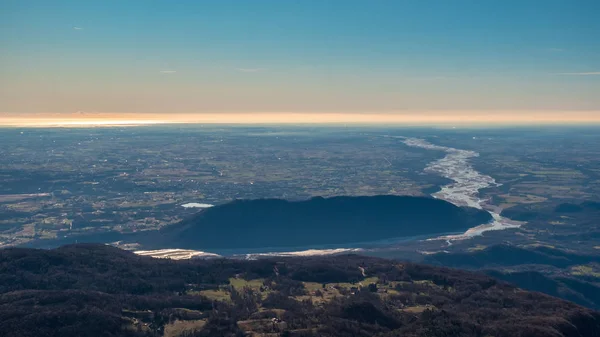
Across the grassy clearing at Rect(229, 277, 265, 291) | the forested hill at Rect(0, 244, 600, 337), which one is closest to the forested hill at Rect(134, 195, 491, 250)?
the forested hill at Rect(0, 244, 600, 337)

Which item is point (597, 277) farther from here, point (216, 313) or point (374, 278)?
point (216, 313)

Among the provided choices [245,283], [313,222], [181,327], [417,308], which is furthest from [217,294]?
[313,222]

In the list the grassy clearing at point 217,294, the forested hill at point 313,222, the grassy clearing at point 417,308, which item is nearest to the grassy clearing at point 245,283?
the grassy clearing at point 217,294

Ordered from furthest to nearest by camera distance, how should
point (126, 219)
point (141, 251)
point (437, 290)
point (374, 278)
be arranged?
point (126, 219) → point (141, 251) → point (374, 278) → point (437, 290)

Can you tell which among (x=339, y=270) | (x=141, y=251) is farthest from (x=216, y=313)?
(x=141, y=251)

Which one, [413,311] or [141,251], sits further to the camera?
[141,251]
